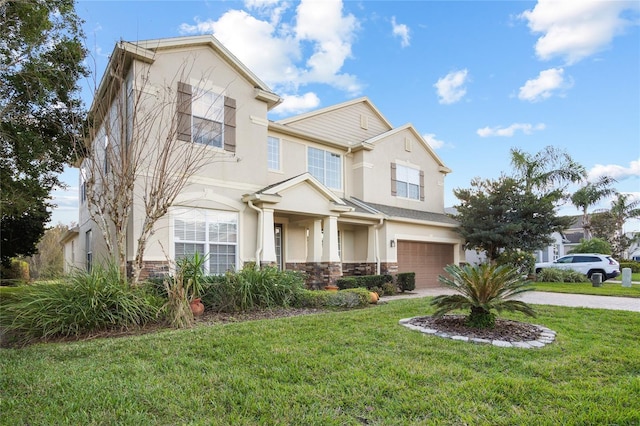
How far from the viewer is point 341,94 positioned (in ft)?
61.0

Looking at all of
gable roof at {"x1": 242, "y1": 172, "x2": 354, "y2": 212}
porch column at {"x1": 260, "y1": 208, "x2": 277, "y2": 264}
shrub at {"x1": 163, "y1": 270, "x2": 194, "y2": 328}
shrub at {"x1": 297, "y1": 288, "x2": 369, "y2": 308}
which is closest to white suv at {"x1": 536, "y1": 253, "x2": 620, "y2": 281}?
gable roof at {"x1": 242, "y1": 172, "x2": 354, "y2": 212}

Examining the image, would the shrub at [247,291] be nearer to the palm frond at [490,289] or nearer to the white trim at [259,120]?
the palm frond at [490,289]

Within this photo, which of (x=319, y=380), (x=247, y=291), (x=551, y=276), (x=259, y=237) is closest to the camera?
(x=319, y=380)

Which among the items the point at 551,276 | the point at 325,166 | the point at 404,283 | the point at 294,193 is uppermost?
the point at 325,166

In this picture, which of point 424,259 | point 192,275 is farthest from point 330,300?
point 424,259

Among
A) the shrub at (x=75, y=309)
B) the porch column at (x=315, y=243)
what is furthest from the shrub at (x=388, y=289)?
the shrub at (x=75, y=309)

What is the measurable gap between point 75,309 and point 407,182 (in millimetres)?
15243

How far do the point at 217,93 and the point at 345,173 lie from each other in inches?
273

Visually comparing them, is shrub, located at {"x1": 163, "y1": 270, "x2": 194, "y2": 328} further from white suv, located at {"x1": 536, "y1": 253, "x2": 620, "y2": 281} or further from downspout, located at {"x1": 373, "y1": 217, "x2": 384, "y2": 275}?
white suv, located at {"x1": 536, "y1": 253, "x2": 620, "y2": 281}

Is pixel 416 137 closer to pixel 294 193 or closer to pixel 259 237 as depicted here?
pixel 294 193

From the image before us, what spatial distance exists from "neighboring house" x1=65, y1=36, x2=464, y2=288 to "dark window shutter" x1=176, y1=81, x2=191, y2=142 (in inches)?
1.6

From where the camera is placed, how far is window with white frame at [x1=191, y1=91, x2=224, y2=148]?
11.2m

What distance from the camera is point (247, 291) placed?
8.98 m

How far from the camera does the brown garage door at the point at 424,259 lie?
16953mm
